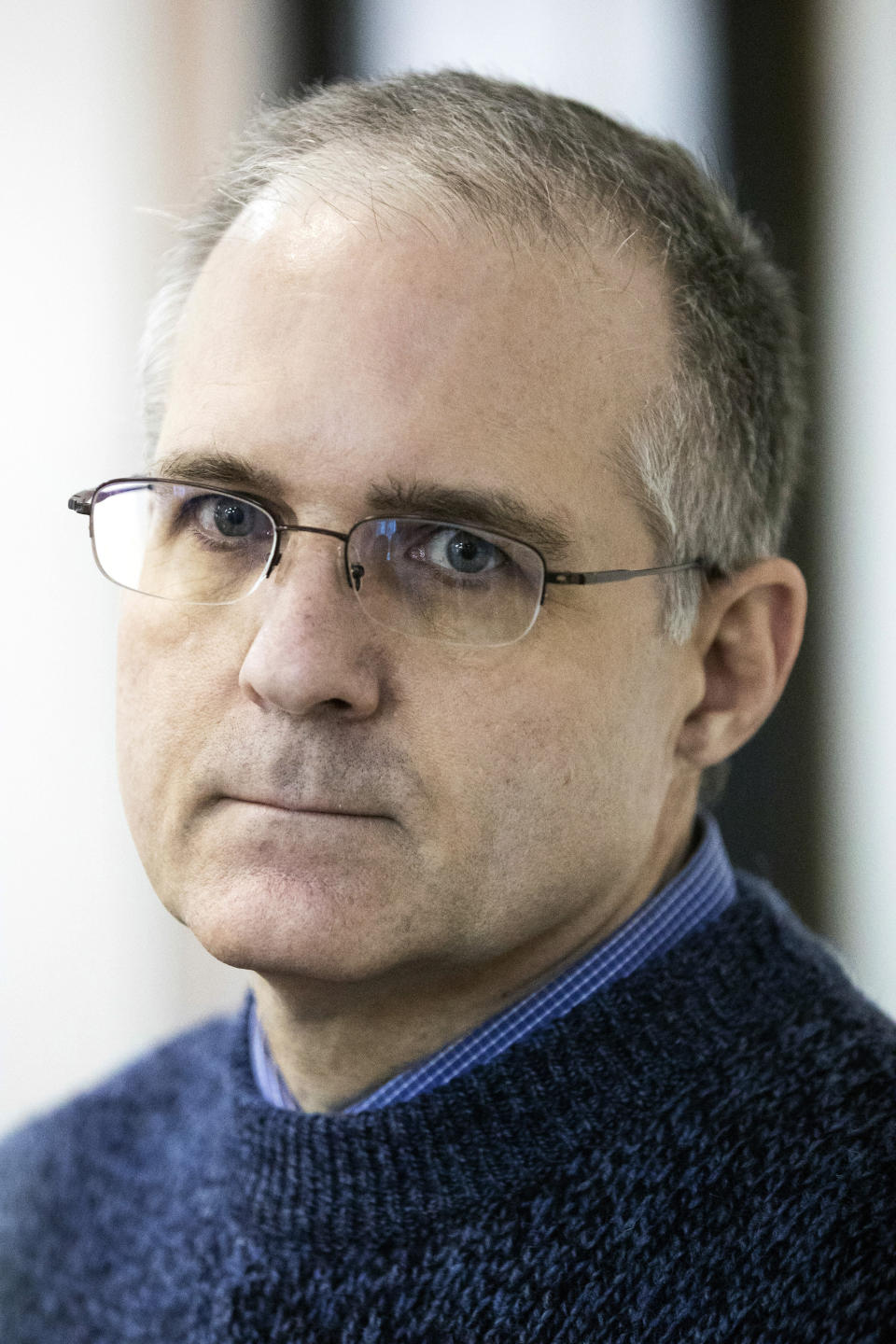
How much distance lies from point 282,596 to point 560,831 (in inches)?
14.3

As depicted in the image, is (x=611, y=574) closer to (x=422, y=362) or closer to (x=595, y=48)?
(x=422, y=362)

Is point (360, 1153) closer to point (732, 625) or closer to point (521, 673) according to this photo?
point (521, 673)

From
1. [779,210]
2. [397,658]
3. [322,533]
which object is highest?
[779,210]

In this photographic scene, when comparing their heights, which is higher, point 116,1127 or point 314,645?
point 314,645

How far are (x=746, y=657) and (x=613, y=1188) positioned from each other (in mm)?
618

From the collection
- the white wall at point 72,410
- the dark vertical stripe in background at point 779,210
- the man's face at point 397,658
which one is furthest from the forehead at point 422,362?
the white wall at point 72,410

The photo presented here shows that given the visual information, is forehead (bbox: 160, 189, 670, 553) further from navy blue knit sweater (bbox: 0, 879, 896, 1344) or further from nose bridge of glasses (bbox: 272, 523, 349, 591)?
navy blue knit sweater (bbox: 0, 879, 896, 1344)

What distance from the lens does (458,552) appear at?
1274 mm

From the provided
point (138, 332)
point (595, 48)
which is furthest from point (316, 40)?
point (138, 332)

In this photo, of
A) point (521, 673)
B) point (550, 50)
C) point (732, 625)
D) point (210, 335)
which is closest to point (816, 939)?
point (732, 625)

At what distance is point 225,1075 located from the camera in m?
1.65

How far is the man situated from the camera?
122cm

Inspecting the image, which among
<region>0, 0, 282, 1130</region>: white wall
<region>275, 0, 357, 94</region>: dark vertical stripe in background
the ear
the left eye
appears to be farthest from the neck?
<region>275, 0, 357, 94</region>: dark vertical stripe in background

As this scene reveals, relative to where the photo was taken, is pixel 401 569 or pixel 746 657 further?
pixel 746 657
